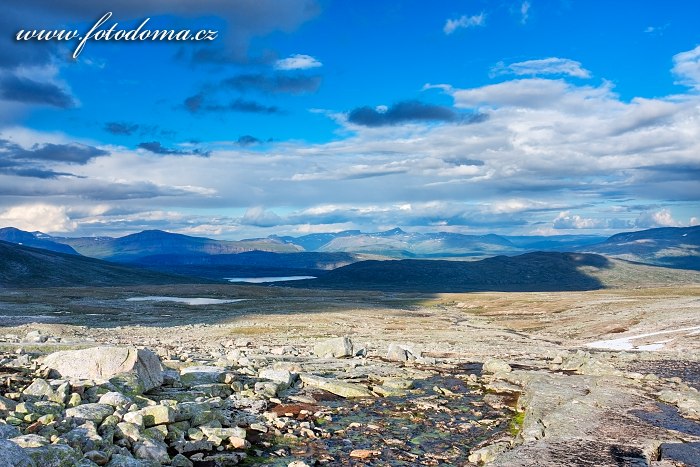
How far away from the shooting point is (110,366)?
25250 millimetres

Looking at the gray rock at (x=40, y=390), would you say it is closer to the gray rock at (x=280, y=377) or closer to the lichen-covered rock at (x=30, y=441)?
the lichen-covered rock at (x=30, y=441)

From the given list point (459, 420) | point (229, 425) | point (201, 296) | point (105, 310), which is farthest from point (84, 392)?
point (201, 296)

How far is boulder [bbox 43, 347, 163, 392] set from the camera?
2477 cm

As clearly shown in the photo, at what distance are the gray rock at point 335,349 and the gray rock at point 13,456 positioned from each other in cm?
3216

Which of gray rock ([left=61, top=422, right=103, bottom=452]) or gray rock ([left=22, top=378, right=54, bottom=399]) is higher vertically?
gray rock ([left=22, top=378, right=54, bottom=399])

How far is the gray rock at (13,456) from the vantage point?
12.8 m

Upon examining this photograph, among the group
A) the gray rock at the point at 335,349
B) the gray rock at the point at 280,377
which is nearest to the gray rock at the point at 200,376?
the gray rock at the point at 280,377

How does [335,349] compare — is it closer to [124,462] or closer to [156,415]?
[156,415]

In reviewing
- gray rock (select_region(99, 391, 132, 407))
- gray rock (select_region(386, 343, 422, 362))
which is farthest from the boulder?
gray rock (select_region(386, 343, 422, 362))

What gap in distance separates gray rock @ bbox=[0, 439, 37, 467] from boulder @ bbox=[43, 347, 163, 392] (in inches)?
424

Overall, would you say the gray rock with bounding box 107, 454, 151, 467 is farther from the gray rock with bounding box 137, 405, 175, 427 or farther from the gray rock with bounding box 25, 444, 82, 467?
the gray rock with bounding box 137, 405, 175, 427

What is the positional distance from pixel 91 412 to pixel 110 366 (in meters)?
6.44

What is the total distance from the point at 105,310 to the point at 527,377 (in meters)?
94.5

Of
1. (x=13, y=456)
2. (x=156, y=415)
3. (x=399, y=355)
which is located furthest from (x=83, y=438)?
(x=399, y=355)
